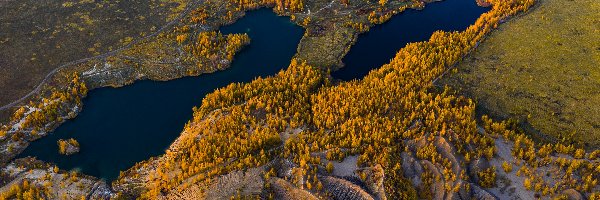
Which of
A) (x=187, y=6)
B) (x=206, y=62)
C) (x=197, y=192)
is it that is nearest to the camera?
(x=197, y=192)

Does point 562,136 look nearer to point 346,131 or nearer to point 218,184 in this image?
point 346,131

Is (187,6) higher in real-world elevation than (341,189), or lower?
higher

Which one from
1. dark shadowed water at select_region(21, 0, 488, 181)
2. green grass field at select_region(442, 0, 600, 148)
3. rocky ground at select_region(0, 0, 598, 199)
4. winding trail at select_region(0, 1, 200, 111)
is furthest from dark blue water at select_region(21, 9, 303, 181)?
green grass field at select_region(442, 0, 600, 148)

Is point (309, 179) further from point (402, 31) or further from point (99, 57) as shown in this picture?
point (402, 31)

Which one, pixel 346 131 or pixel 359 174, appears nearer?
pixel 359 174

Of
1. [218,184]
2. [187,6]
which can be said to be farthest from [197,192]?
[187,6]

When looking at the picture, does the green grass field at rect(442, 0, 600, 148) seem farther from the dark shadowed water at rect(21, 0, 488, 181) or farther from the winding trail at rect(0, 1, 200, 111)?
the winding trail at rect(0, 1, 200, 111)
